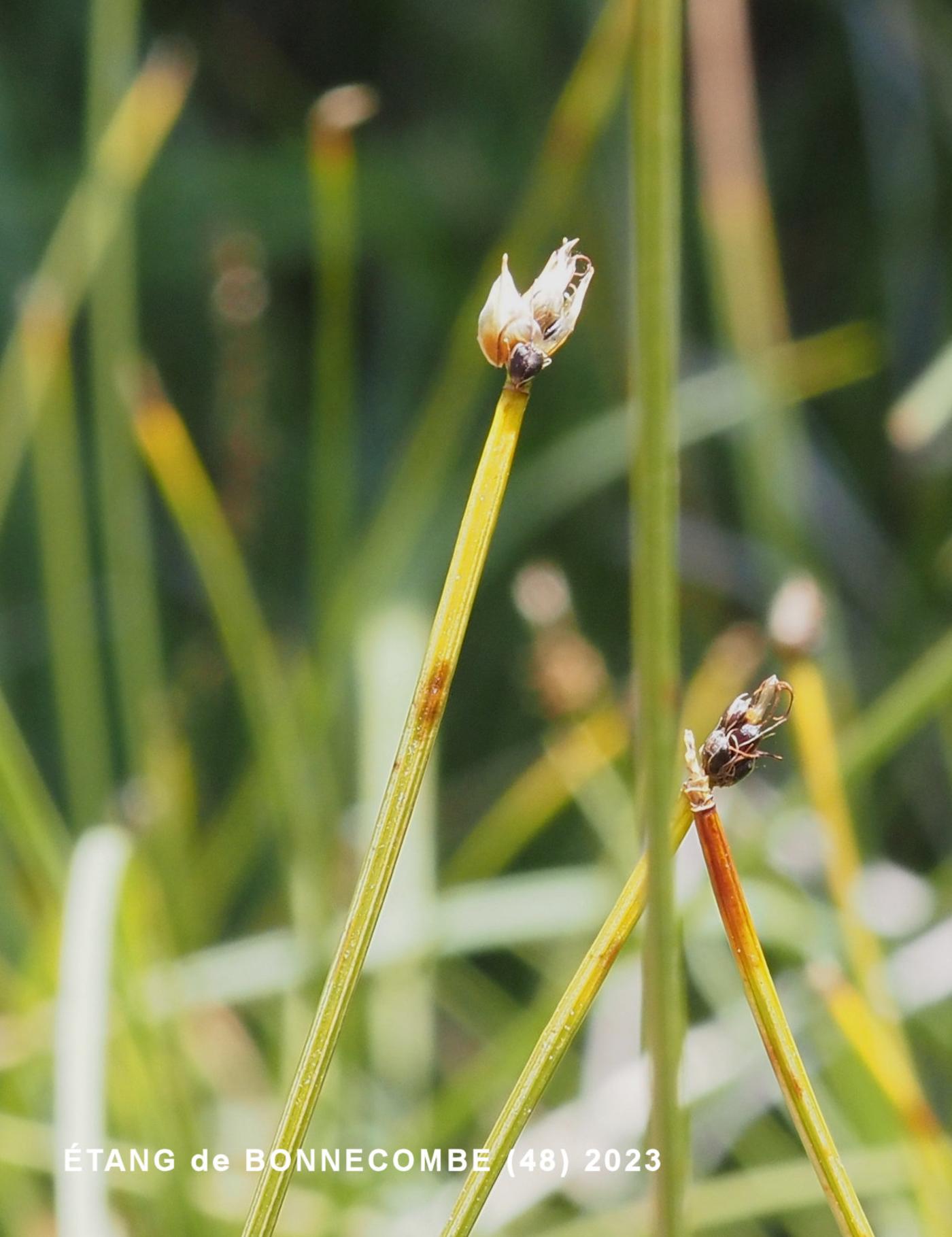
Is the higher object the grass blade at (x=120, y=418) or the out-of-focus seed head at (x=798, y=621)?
the grass blade at (x=120, y=418)

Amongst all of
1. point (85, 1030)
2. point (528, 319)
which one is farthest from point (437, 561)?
point (528, 319)

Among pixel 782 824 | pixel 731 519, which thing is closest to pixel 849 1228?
pixel 782 824

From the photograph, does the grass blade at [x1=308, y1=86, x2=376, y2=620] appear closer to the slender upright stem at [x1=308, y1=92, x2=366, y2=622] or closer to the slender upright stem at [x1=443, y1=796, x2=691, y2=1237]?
the slender upright stem at [x1=308, y1=92, x2=366, y2=622]

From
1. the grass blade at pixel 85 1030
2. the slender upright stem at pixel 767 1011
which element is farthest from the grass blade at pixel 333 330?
the slender upright stem at pixel 767 1011

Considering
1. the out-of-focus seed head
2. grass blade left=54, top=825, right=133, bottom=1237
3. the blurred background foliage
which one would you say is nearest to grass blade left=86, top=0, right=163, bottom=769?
the blurred background foliage

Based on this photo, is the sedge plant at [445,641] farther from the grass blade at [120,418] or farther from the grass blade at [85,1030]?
the grass blade at [120,418]

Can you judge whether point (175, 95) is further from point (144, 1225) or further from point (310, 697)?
point (144, 1225)
